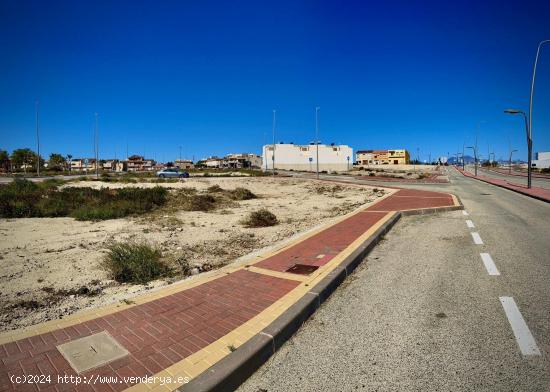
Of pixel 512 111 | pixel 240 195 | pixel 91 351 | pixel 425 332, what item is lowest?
pixel 425 332

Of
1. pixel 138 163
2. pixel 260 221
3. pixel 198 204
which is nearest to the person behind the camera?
pixel 260 221

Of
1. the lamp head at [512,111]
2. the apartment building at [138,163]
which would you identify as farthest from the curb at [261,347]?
the apartment building at [138,163]

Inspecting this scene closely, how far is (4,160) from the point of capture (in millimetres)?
92500

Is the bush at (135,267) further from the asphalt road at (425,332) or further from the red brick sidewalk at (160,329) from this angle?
the asphalt road at (425,332)

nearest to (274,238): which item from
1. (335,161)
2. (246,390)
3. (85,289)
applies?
(85,289)

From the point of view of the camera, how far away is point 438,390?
2.66 meters

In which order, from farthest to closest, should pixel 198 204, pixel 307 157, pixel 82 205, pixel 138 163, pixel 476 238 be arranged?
pixel 138 163 → pixel 307 157 → pixel 198 204 → pixel 82 205 → pixel 476 238

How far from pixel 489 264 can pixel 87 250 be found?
8635 mm

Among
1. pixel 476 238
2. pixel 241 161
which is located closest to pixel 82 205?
pixel 476 238

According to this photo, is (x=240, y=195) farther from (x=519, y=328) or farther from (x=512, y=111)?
(x=512, y=111)

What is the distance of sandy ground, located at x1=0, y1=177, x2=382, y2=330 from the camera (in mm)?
4805

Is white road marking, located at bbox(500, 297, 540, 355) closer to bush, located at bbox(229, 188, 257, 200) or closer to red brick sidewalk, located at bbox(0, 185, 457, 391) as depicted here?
red brick sidewalk, located at bbox(0, 185, 457, 391)

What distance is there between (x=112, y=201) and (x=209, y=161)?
174279mm

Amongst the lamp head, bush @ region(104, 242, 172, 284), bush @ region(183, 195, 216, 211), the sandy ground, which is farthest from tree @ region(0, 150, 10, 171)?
the lamp head
